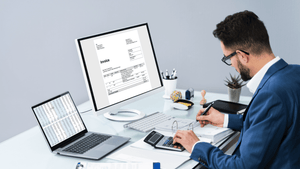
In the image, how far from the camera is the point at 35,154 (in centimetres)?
122

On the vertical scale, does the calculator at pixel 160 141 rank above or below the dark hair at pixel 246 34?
below

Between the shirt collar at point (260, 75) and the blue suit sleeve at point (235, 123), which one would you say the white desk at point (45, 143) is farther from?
the shirt collar at point (260, 75)

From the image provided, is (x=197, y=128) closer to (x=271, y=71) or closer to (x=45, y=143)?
(x=271, y=71)

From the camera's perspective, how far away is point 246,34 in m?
1.05

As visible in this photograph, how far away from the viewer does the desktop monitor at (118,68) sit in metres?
1.40

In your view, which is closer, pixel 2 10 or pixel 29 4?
pixel 2 10

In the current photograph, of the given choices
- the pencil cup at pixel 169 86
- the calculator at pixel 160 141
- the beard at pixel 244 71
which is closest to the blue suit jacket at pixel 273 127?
the beard at pixel 244 71

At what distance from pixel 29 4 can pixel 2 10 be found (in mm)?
185

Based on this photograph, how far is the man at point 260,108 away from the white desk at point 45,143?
42 cm

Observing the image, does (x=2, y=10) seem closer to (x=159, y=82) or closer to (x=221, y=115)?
(x=159, y=82)

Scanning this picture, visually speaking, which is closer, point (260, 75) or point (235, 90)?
point (260, 75)

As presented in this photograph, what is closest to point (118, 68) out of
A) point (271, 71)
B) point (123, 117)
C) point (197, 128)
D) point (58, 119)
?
point (123, 117)

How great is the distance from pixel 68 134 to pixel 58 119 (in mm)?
84

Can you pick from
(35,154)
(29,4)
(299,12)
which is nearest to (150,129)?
(35,154)
